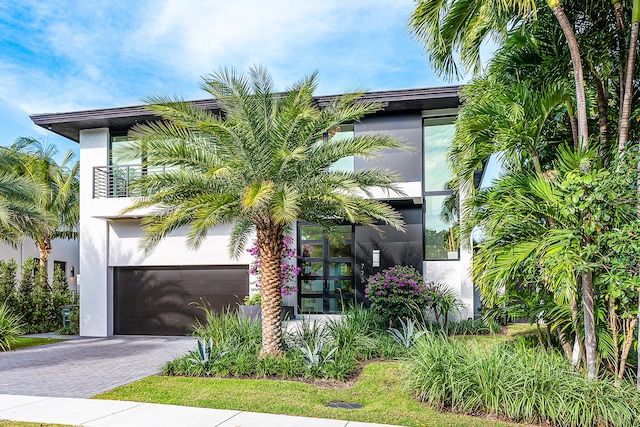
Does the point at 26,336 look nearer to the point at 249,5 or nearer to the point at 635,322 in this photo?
the point at 249,5

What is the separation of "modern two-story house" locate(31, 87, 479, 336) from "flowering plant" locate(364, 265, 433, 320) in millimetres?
1840

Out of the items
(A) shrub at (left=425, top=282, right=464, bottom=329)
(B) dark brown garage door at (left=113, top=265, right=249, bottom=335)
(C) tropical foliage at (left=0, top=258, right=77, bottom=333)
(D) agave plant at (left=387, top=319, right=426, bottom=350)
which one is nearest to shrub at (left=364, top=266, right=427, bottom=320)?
(A) shrub at (left=425, top=282, right=464, bottom=329)

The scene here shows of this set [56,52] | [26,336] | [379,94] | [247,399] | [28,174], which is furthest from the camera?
[28,174]

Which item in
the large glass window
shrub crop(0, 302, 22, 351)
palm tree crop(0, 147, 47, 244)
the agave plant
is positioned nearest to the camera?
the agave plant

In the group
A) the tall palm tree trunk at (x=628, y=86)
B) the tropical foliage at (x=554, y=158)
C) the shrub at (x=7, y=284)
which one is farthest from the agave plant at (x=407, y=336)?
the shrub at (x=7, y=284)

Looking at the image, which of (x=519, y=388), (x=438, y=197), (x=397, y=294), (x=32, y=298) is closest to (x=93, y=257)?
(x=32, y=298)

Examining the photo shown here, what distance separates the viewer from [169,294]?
15.4 m

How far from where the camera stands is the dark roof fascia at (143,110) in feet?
42.7

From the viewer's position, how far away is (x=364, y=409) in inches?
261

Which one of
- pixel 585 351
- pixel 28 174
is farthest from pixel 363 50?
pixel 28 174

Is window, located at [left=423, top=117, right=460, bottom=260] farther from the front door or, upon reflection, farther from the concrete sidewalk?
the concrete sidewalk

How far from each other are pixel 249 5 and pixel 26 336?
12.8 m

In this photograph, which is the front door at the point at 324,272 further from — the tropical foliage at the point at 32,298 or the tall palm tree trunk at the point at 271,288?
the tropical foliage at the point at 32,298

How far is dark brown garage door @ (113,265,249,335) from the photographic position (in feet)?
49.2
